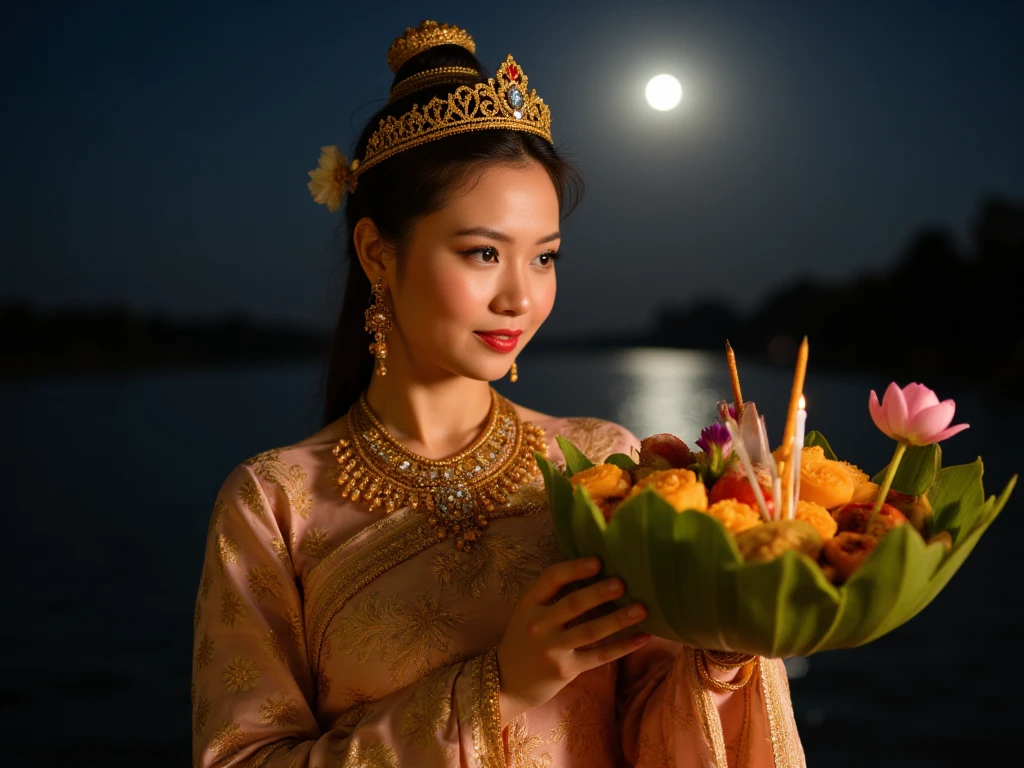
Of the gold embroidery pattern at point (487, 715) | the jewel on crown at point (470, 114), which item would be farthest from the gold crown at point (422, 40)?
the gold embroidery pattern at point (487, 715)

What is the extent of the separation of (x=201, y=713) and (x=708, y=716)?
2.57 ft

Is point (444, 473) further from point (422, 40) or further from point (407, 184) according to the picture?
point (422, 40)

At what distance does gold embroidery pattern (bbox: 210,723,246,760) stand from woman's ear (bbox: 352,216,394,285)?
761mm

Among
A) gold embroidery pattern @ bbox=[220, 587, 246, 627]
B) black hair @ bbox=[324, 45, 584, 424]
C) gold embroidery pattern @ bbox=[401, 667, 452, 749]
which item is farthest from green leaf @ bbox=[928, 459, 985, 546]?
gold embroidery pattern @ bbox=[220, 587, 246, 627]

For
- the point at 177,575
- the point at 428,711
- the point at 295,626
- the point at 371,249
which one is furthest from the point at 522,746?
the point at 177,575

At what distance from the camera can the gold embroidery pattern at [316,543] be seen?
1.53 metres

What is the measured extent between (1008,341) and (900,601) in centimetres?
565

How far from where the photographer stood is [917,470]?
1.17 m

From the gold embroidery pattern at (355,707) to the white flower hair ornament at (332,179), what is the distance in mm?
856

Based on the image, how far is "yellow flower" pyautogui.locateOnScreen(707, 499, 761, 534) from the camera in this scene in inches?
35.7

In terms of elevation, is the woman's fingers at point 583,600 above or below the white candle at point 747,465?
below

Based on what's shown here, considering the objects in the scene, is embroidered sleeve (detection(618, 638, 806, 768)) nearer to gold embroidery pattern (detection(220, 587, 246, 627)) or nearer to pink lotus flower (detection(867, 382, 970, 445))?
pink lotus flower (detection(867, 382, 970, 445))

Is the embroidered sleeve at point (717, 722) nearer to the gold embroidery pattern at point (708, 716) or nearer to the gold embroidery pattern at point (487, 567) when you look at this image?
the gold embroidery pattern at point (708, 716)

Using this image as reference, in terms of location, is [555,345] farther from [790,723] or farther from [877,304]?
[877,304]
